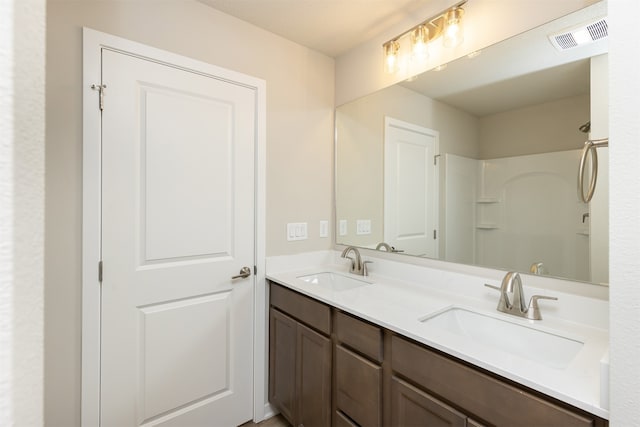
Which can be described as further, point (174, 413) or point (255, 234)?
point (255, 234)

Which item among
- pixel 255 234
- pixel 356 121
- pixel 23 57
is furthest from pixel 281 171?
pixel 23 57

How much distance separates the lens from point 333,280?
2.01 m

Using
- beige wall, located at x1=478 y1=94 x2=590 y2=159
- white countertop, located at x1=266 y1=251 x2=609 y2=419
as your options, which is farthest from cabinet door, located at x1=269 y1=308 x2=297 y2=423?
beige wall, located at x1=478 y1=94 x2=590 y2=159

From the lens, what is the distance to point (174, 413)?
1.55m

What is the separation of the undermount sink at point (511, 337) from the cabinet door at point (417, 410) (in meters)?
0.23

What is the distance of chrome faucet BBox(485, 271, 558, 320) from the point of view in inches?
46.1

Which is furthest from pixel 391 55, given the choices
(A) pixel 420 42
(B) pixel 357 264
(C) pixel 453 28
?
(B) pixel 357 264

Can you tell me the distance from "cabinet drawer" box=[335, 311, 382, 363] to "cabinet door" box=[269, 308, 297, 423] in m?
0.38

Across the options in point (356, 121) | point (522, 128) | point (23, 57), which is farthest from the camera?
point (356, 121)

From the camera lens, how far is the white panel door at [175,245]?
1.38 meters

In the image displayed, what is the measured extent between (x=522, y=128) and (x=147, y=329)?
6.70 feet

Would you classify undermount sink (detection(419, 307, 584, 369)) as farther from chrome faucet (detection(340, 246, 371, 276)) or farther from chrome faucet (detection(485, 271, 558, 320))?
chrome faucet (detection(340, 246, 371, 276))

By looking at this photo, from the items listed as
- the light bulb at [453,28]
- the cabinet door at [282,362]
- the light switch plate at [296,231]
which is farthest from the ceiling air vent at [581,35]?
the cabinet door at [282,362]

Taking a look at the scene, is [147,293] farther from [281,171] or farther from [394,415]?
[394,415]
